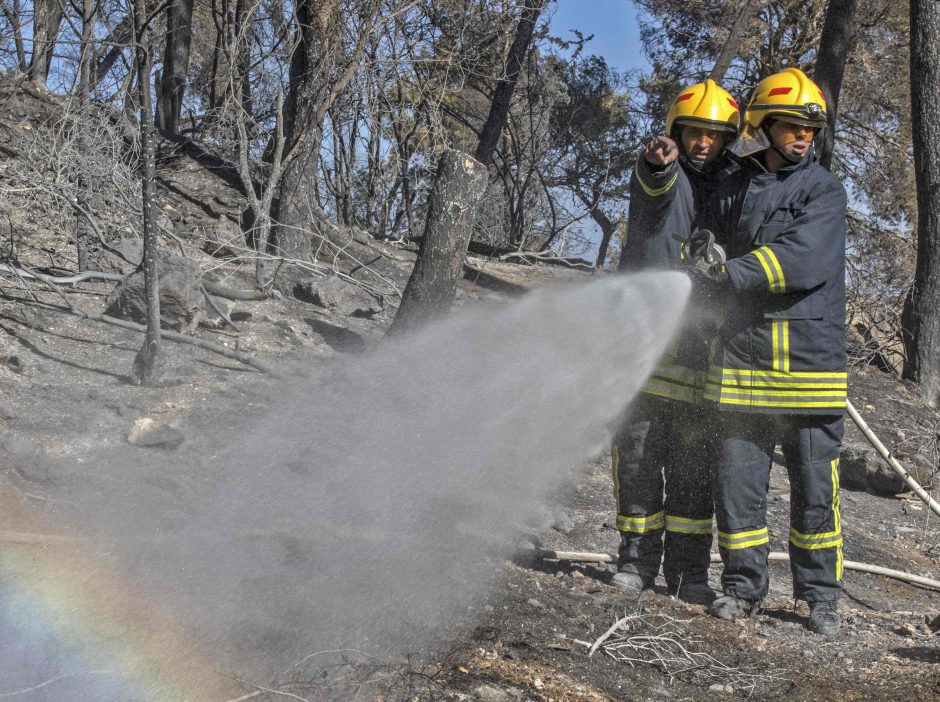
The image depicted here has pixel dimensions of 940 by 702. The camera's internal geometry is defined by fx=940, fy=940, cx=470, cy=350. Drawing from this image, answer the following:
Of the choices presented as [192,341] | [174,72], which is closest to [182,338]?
[192,341]

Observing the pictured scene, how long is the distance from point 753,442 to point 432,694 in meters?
1.64

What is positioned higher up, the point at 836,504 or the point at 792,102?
the point at 792,102

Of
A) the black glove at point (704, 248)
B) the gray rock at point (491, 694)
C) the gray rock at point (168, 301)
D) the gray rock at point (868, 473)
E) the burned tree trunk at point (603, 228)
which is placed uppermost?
the burned tree trunk at point (603, 228)

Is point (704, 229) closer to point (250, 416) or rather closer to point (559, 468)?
point (559, 468)

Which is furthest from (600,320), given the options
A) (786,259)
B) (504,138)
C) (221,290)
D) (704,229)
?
(504,138)

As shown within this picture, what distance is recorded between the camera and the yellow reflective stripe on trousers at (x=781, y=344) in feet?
11.1

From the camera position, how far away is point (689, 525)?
371 cm

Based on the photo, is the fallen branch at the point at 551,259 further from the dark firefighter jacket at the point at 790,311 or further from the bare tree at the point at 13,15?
the dark firefighter jacket at the point at 790,311

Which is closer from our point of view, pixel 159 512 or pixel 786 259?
pixel 786 259

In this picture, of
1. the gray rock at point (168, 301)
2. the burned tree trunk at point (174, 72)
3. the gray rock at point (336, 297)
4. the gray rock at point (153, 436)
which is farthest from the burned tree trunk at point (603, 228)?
the gray rock at point (153, 436)

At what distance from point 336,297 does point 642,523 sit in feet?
14.3

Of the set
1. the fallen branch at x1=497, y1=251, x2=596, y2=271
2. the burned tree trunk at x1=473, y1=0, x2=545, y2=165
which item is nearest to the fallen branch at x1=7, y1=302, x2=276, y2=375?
the fallen branch at x1=497, y1=251, x2=596, y2=271

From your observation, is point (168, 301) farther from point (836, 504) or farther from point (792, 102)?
point (836, 504)

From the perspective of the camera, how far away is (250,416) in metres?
5.28
